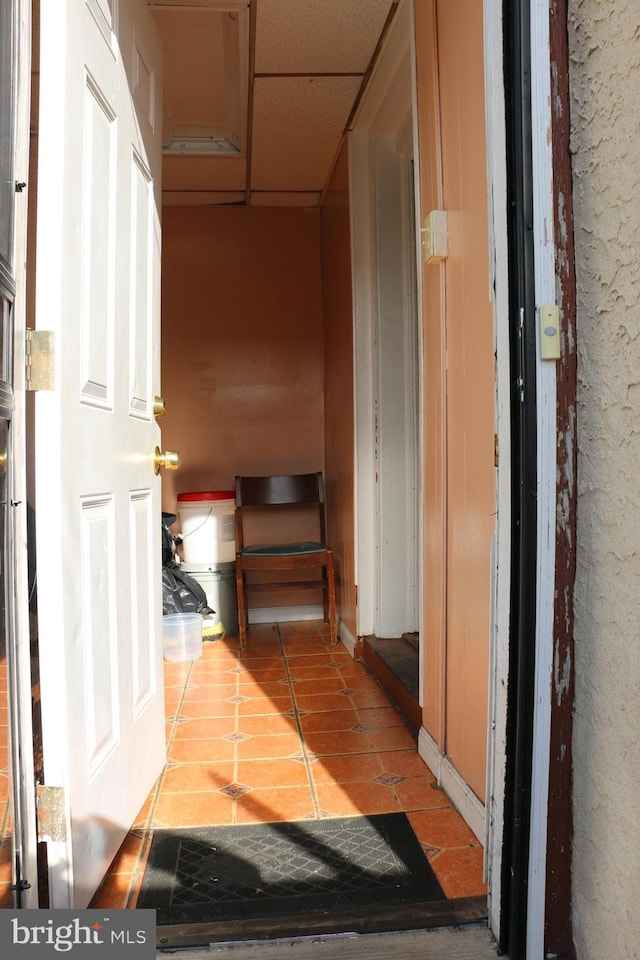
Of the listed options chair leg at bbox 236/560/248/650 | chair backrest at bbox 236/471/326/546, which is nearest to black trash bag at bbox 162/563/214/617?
chair leg at bbox 236/560/248/650

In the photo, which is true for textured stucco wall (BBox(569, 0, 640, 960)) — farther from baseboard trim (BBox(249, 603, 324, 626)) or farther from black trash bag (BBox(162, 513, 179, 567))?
baseboard trim (BBox(249, 603, 324, 626))

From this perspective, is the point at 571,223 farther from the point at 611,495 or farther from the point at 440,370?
the point at 440,370

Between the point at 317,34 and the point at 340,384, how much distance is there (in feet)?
5.34

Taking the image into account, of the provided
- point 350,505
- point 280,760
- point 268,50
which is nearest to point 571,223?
point 280,760

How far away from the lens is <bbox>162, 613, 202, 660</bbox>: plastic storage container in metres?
3.57

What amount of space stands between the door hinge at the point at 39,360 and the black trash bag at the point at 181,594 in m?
2.38

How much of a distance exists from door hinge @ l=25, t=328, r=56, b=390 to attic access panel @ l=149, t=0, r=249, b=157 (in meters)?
1.84

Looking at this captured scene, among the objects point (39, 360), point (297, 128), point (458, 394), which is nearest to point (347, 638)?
point (458, 394)

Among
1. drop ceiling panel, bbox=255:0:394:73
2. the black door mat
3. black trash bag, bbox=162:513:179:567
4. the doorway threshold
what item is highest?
drop ceiling panel, bbox=255:0:394:73

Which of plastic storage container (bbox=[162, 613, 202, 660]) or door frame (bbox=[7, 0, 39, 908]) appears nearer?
door frame (bbox=[7, 0, 39, 908])

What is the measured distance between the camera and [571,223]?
1220 millimetres

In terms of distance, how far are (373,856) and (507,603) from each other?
799mm

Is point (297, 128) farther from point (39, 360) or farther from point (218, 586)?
point (39, 360)

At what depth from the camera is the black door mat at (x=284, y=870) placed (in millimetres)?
1503
